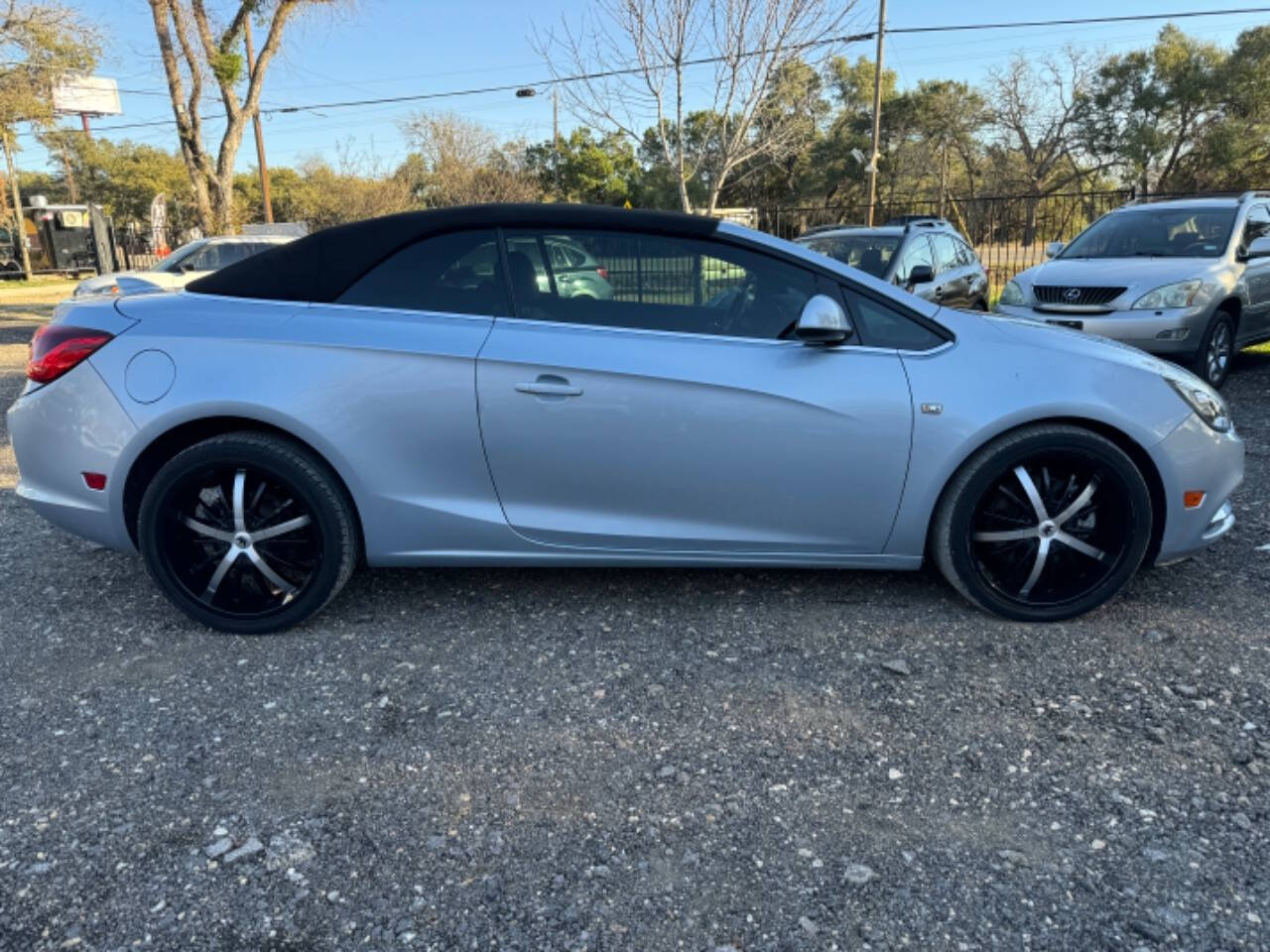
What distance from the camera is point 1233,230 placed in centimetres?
790

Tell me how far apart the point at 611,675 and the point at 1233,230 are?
25.9 ft

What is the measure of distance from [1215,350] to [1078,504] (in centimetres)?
561

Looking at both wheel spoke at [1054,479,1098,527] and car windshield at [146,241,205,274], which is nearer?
wheel spoke at [1054,479,1098,527]

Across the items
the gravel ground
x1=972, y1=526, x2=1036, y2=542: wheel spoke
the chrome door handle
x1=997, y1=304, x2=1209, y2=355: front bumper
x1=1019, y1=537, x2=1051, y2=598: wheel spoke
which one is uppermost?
the chrome door handle

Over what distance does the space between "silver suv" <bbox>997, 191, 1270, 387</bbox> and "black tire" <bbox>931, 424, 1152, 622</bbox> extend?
4.77 meters

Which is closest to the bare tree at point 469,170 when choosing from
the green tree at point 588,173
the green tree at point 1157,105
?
the green tree at point 588,173

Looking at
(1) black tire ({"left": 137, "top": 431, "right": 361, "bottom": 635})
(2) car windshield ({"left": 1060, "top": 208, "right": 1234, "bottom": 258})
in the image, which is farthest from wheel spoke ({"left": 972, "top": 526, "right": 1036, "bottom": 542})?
(2) car windshield ({"left": 1060, "top": 208, "right": 1234, "bottom": 258})

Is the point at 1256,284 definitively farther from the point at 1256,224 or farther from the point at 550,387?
the point at 550,387

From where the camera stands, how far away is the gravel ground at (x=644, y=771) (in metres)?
1.98

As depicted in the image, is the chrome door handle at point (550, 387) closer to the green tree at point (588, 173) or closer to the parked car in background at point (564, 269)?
the parked car in background at point (564, 269)

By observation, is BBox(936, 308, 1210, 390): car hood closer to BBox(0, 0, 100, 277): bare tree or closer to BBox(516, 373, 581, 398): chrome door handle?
BBox(516, 373, 581, 398): chrome door handle

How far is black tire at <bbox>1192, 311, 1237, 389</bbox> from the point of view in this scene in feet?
23.9

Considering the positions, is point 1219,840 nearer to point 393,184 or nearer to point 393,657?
point 393,657

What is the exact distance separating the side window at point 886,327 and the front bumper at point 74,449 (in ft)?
8.78
